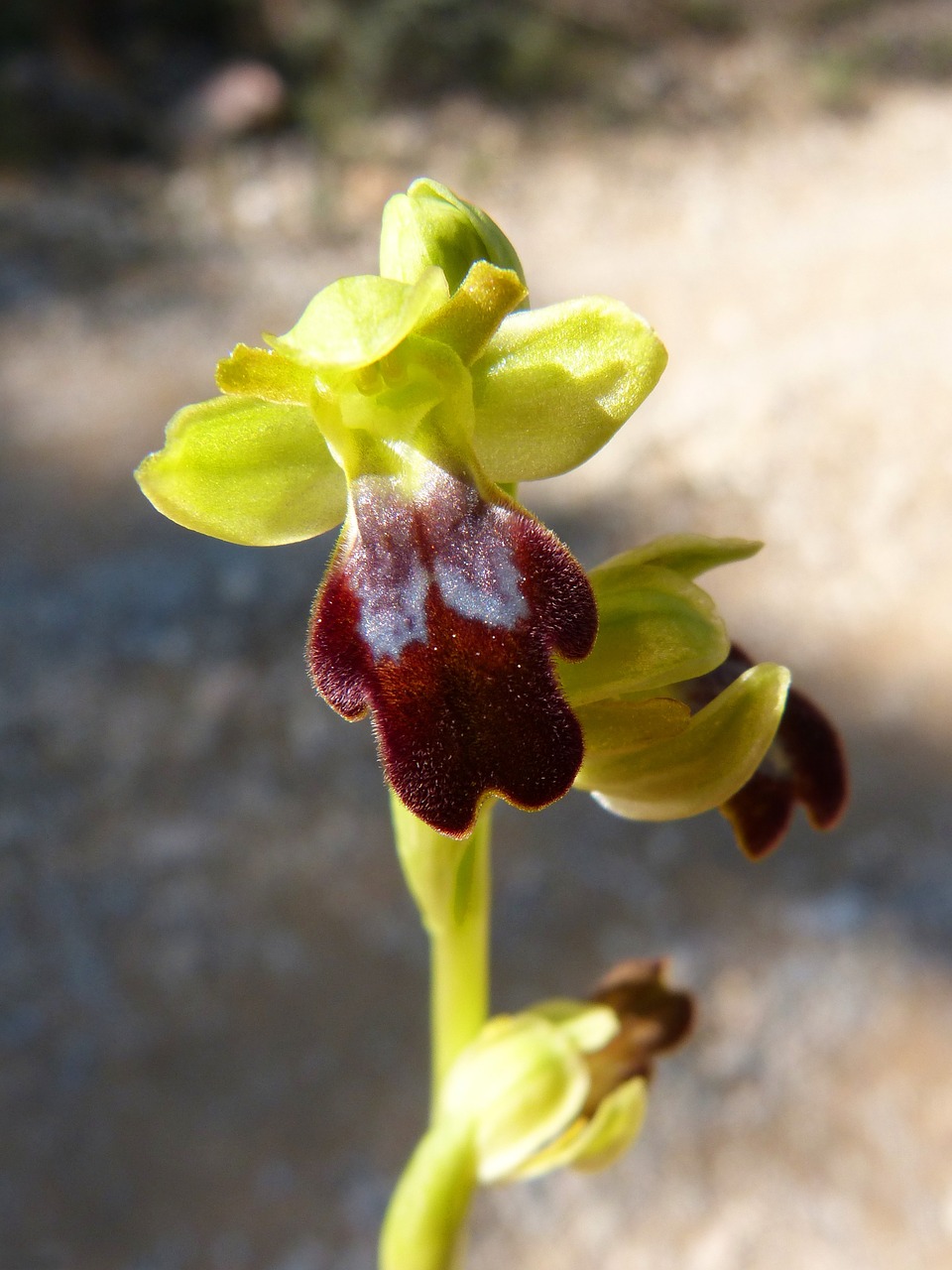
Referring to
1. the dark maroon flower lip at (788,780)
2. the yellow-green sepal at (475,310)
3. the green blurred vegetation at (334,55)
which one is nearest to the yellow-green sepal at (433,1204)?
the dark maroon flower lip at (788,780)

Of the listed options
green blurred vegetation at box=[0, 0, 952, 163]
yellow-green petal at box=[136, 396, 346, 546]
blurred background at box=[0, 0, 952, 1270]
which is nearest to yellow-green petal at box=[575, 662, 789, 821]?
yellow-green petal at box=[136, 396, 346, 546]

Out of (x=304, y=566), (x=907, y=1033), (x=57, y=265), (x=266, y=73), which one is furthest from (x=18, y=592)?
(x=266, y=73)

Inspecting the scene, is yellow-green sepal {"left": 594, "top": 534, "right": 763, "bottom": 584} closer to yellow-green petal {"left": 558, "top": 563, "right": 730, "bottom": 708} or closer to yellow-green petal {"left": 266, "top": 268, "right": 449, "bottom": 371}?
yellow-green petal {"left": 558, "top": 563, "right": 730, "bottom": 708}

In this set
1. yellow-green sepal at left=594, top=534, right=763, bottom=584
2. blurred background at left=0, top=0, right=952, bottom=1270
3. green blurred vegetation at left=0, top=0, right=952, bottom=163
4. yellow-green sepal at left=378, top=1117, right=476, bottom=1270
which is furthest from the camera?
green blurred vegetation at left=0, top=0, right=952, bottom=163

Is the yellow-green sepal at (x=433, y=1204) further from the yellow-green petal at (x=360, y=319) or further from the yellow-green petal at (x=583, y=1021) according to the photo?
the yellow-green petal at (x=360, y=319)

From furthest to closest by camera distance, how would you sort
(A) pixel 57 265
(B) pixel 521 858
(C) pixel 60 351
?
(A) pixel 57 265 → (C) pixel 60 351 → (B) pixel 521 858

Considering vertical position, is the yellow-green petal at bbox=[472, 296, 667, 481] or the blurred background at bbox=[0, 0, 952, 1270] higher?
the yellow-green petal at bbox=[472, 296, 667, 481]

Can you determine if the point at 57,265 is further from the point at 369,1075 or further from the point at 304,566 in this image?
the point at 369,1075
